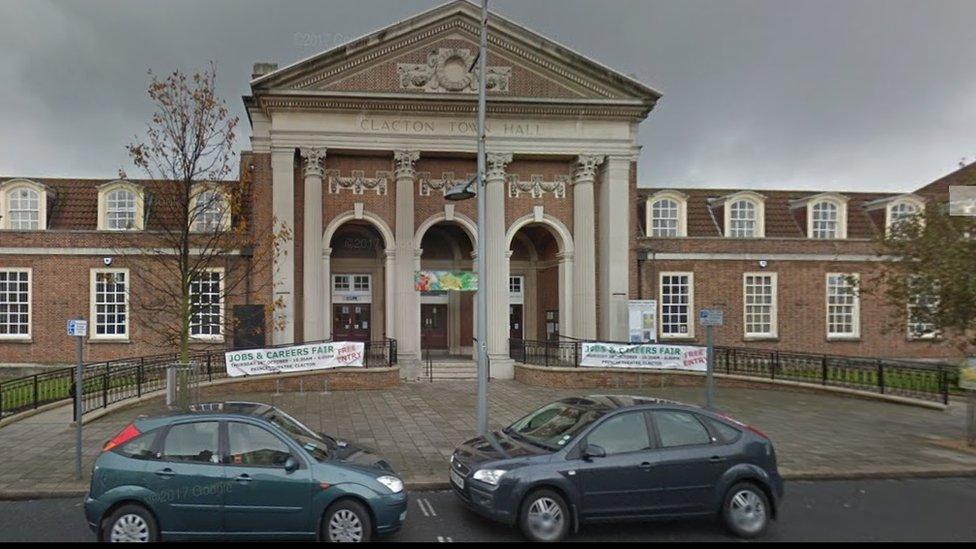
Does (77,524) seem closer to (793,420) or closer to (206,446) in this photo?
(206,446)

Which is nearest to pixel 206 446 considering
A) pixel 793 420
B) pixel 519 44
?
pixel 793 420

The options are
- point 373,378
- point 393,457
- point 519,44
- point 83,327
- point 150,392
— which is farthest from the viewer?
point 519,44

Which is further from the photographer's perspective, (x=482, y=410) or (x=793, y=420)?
(x=793, y=420)

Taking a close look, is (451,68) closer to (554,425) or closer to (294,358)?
(294,358)

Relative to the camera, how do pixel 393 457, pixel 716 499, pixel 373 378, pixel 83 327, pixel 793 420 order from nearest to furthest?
pixel 716 499 → pixel 83 327 → pixel 393 457 → pixel 793 420 → pixel 373 378

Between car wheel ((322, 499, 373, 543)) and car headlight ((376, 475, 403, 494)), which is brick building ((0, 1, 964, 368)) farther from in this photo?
car wheel ((322, 499, 373, 543))

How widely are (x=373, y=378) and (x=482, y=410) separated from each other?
323 inches

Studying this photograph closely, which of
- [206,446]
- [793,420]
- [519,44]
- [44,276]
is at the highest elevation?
[519,44]

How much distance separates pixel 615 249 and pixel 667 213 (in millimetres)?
4973

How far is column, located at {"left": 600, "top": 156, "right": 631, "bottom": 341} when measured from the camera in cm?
2086

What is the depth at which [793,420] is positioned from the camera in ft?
41.8

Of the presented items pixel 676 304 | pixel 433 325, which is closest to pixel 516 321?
pixel 433 325

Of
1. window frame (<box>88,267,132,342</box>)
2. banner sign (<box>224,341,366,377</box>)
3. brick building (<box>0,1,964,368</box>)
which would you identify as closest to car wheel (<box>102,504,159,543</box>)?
banner sign (<box>224,341,366,377</box>)

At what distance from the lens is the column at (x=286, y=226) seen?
18.9m
